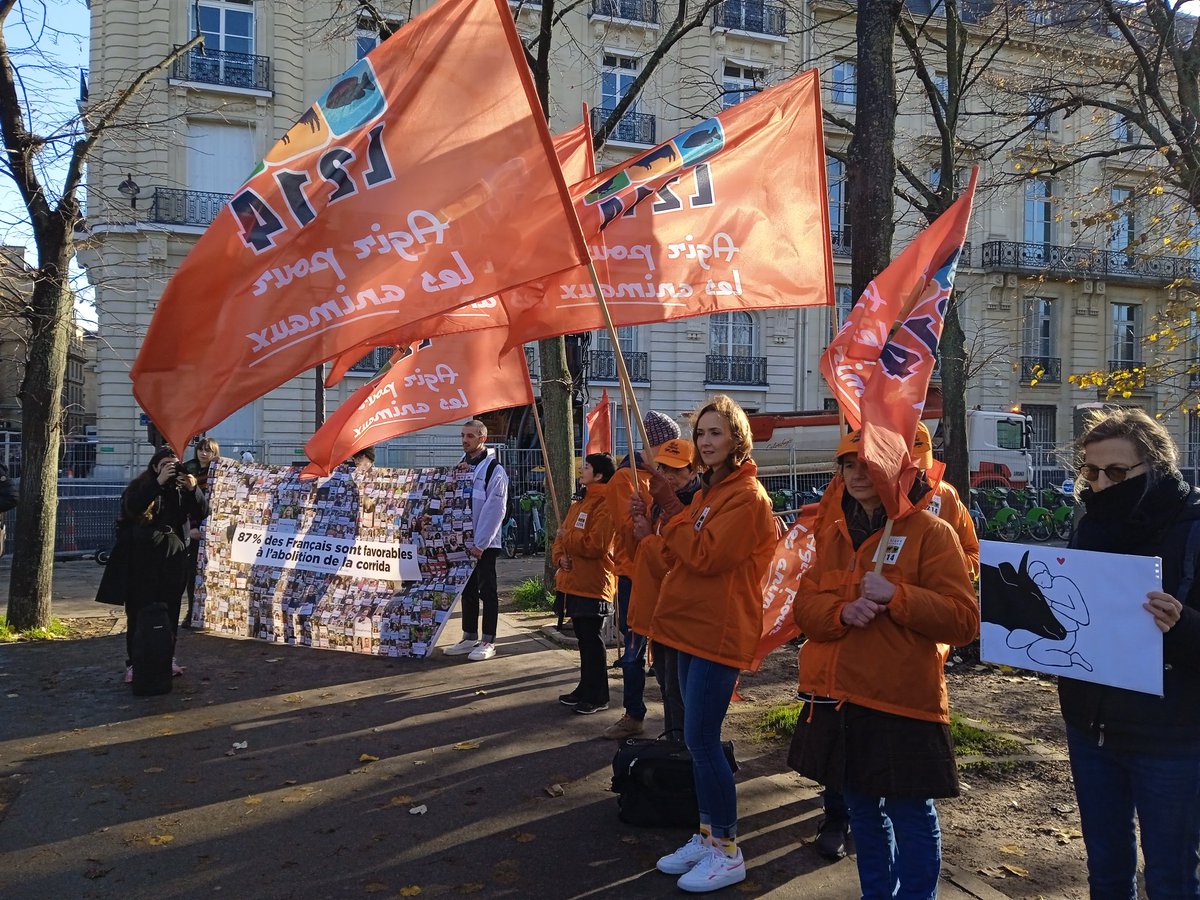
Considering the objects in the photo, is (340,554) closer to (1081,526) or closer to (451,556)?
(451,556)

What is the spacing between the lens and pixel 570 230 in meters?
4.47

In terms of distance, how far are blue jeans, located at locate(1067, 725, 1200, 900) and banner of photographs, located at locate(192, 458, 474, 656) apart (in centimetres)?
573

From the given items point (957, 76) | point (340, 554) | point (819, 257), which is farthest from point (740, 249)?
point (957, 76)

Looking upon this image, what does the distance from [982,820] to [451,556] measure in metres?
4.83

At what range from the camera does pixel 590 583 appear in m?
6.51

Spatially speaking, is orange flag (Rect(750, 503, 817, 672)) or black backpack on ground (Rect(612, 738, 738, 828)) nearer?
black backpack on ground (Rect(612, 738, 738, 828))

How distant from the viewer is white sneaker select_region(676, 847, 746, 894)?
12.7 ft

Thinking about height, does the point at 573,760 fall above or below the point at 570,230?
below

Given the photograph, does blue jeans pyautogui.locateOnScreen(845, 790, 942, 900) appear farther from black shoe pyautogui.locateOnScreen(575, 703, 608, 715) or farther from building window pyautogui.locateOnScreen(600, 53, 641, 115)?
building window pyautogui.locateOnScreen(600, 53, 641, 115)

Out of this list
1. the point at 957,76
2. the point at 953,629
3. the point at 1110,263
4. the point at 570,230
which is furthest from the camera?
the point at 1110,263

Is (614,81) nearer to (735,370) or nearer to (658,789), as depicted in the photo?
(735,370)

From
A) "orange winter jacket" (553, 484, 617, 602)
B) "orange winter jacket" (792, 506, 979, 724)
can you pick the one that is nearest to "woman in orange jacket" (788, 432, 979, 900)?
"orange winter jacket" (792, 506, 979, 724)

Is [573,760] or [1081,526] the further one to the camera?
[573,760]

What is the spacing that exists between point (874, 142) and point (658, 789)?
4.55 metres
